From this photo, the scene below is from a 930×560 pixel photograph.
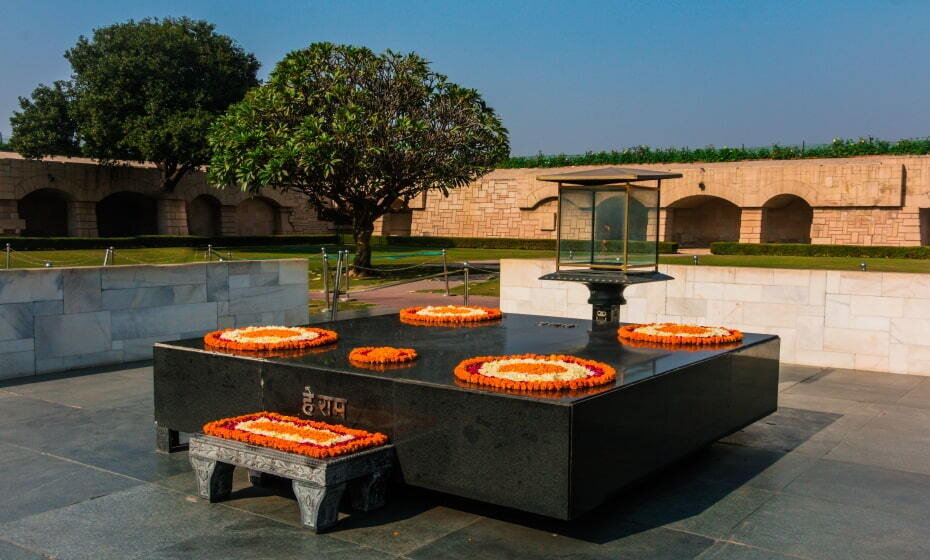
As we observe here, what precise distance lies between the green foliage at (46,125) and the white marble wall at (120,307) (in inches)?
974

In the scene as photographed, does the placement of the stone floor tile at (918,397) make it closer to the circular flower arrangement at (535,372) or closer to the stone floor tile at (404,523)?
the circular flower arrangement at (535,372)

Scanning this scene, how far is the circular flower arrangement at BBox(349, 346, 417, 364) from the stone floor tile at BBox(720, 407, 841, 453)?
270cm

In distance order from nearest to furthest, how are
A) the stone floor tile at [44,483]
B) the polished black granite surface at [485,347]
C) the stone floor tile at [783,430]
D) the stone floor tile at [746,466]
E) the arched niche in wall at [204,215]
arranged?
1. the stone floor tile at [44,483]
2. the polished black granite surface at [485,347]
3. the stone floor tile at [746,466]
4. the stone floor tile at [783,430]
5. the arched niche in wall at [204,215]

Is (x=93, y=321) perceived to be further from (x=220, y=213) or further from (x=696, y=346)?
(x=220, y=213)

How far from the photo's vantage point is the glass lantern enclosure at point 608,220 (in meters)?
7.82

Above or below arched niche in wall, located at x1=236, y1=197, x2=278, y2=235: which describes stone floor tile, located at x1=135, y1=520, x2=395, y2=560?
below

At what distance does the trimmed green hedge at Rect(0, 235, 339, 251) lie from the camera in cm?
2750

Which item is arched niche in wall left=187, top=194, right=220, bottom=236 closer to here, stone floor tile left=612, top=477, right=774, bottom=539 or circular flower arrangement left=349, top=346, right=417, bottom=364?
circular flower arrangement left=349, top=346, right=417, bottom=364

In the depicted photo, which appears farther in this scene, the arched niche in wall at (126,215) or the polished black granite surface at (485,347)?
the arched niche in wall at (126,215)

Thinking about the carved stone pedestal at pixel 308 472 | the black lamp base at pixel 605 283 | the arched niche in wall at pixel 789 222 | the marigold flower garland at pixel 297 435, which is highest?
the arched niche in wall at pixel 789 222

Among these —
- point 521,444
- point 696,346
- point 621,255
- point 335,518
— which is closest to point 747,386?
point 696,346

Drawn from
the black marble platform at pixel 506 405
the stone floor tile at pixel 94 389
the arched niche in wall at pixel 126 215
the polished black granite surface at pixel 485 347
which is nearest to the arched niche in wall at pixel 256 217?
the arched niche in wall at pixel 126 215

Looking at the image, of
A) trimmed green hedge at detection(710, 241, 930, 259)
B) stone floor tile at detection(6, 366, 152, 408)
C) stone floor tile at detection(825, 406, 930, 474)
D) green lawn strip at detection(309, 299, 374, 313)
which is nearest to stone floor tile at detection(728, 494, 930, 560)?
stone floor tile at detection(825, 406, 930, 474)

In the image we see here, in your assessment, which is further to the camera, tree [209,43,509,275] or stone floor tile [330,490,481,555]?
tree [209,43,509,275]
